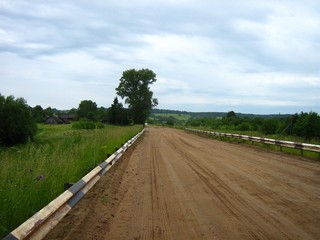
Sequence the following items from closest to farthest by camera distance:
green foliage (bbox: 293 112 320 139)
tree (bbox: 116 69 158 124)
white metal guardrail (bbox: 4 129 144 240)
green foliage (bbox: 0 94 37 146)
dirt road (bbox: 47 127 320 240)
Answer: white metal guardrail (bbox: 4 129 144 240), dirt road (bbox: 47 127 320 240), green foliage (bbox: 0 94 37 146), green foliage (bbox: 293 112 320 139), tree (bbox: 116 69 158 124)

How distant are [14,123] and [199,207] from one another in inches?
1684

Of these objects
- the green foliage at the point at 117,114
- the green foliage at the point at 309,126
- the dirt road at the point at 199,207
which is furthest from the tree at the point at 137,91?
the dirt road at the point at 199,207

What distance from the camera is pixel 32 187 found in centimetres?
716

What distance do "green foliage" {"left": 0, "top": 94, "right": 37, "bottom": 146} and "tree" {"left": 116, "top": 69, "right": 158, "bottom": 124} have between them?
6322 centimetres

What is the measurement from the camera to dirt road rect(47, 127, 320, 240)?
611 centimetres

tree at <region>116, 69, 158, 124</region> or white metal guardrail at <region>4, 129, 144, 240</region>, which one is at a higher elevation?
tree at <region>116, 69, 158, 124</region>

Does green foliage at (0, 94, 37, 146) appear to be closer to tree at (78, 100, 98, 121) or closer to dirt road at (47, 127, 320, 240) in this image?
dirt road at (47, 127, 320, 240)

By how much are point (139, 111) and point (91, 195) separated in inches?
4098

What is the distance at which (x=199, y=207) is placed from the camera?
7801 millimetres

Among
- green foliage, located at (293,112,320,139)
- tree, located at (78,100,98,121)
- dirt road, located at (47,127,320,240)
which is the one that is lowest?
dirt road, located at (47,127,320,240)

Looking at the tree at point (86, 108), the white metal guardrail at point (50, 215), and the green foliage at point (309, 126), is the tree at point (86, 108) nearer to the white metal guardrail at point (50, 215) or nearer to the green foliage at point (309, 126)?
the green foliage at point (309, 126)

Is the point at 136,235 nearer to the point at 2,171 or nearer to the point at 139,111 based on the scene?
the point at 2,171

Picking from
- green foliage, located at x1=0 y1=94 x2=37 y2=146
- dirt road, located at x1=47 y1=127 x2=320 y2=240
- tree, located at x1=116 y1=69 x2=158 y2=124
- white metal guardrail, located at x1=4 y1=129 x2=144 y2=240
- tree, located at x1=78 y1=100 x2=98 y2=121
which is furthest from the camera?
tree, located at x1=78 y1=100 x2=98 y2=121

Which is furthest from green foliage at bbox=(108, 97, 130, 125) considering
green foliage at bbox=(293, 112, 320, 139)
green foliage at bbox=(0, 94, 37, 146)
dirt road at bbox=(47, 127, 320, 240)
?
dirt road at bbox=(47, 127, 320, 240)
